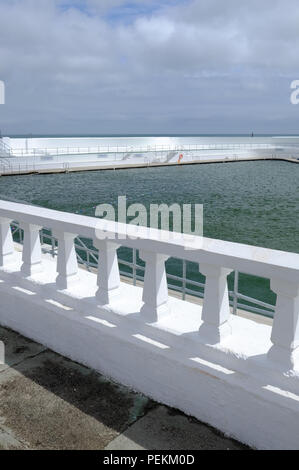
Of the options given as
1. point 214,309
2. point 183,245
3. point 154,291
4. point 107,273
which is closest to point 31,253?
point 107,273

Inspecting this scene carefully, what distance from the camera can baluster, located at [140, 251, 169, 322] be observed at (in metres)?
2.67

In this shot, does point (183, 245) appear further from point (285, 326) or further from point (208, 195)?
point (208, 195)

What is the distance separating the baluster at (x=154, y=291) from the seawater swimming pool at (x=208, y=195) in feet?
28.3

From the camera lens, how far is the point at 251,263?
215cm

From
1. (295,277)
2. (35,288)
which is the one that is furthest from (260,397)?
(35,288)

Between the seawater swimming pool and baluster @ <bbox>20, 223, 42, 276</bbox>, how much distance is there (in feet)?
27.6

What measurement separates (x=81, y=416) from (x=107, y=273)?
0.93 m

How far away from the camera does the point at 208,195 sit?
34.2m

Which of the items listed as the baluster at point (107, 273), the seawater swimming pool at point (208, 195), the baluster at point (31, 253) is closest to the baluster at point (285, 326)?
the baluster at point (107, 273)

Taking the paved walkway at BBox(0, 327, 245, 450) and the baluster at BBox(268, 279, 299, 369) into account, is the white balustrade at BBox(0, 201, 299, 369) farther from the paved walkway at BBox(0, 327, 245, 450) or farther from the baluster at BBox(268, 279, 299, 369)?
the paved walkway at BBox(0, 327, 245, 450)

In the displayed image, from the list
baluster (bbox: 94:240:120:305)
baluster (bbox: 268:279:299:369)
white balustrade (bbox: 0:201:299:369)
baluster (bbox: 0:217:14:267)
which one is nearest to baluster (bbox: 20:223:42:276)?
white balustrade (bbox: 0:201:299:369)

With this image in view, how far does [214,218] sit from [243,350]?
21.1 metres

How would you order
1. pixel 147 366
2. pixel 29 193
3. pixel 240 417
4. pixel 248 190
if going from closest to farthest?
pixel 240 417, pixel 147 366, pixel 29 193, pixel 248 190
